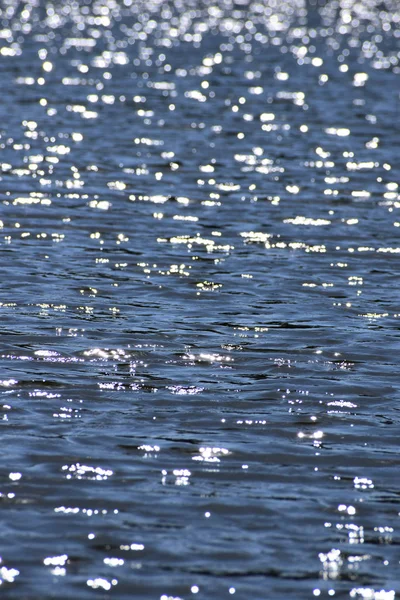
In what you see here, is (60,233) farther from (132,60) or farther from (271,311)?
(132,60)

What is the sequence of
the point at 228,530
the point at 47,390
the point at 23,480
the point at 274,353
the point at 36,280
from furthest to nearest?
the point at 36,280 < the point at 274,353 < the point at 47,390 < the point at 23,480 < the point at 228,530

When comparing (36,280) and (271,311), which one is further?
(36,280)

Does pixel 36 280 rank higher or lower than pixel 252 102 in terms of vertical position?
lower

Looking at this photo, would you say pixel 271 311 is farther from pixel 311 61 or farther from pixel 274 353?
pixel 311 61

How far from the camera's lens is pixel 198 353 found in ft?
48.8

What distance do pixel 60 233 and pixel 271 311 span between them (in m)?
6.39

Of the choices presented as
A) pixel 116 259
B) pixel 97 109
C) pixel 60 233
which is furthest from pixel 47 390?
pixel 97 109

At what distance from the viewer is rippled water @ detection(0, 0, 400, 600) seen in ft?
31.4

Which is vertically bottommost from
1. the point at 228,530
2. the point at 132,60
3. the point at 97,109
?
the point at 228,530

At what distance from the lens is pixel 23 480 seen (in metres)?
10.8

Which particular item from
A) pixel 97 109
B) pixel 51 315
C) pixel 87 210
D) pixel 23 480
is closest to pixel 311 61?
pixel 97 109

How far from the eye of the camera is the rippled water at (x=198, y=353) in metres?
9.59

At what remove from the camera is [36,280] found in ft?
60.4

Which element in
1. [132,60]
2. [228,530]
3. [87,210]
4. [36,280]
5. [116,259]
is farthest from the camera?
[132,60]
